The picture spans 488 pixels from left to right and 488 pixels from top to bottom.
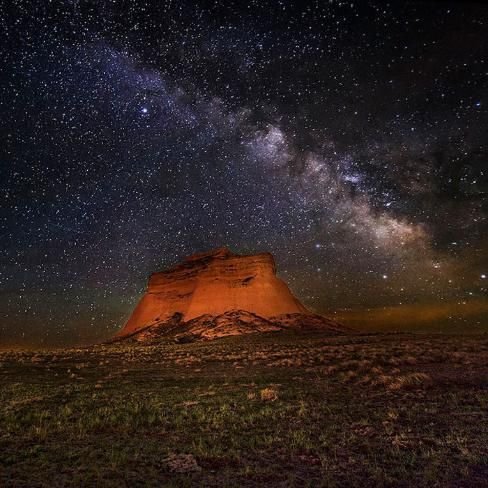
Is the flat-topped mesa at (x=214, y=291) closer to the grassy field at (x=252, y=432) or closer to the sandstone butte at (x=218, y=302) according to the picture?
the sandstone butte at (x=218, y=302)

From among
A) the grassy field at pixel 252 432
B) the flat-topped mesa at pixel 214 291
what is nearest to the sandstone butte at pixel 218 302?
the flat-topped mesa at pixel 214 291

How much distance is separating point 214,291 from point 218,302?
373 centimetres

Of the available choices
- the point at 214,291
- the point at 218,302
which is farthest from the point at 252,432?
the point at 214,291

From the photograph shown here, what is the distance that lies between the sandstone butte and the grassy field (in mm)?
59803

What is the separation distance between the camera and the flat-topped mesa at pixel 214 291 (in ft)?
296

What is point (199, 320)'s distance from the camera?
279 feet

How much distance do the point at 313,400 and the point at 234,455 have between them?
5.72 meters

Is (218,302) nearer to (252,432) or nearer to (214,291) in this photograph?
(214,291)

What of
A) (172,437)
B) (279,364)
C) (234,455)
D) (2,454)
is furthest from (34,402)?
(279,364)

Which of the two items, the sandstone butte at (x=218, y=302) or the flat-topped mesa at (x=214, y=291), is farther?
the flat-topped mesa at (x=214, y=291)

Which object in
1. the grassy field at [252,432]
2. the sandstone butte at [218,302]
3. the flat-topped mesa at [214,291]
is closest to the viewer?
the grassy field at [252,432]

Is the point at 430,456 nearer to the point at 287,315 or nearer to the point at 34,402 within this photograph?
the point at 34,402

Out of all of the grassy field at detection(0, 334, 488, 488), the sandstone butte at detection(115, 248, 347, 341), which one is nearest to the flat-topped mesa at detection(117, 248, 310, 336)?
the sandstone butte at detection(115, 248, 347, 341)

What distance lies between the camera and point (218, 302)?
91.9 m
